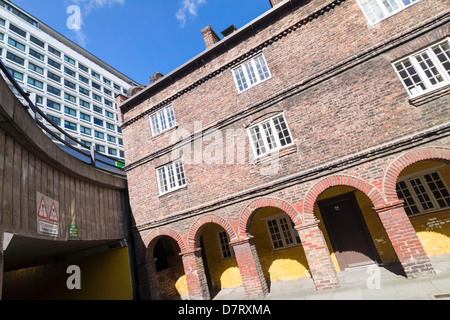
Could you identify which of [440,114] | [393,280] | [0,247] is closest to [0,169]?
[0,247]

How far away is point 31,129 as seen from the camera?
5.38 m

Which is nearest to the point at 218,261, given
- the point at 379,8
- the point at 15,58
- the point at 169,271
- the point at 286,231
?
the point at 169,271

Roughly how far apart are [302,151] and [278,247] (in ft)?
15.0

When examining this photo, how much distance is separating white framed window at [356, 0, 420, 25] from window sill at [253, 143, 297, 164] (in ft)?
17.1

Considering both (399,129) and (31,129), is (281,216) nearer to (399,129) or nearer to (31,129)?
(399,129)

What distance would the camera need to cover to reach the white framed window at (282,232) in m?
10.0

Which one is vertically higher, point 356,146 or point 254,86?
point 254,86

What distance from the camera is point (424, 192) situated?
27.5 feet

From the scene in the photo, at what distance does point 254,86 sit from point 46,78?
42.1 metres

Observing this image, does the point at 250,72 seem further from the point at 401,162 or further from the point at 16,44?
the point at 16,44

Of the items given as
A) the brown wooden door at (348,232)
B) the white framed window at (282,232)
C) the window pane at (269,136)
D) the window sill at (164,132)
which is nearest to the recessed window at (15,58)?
the window sill at (164,132)

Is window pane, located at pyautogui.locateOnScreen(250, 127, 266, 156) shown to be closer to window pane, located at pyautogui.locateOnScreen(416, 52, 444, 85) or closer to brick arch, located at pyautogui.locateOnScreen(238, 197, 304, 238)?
brick arch, located at pyautogui.locateOnScreen(238, 197, 304, 238)

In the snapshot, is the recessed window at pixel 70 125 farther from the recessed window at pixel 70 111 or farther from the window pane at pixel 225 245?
the window pane at pixel 225 245

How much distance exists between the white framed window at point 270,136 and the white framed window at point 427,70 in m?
3.97
